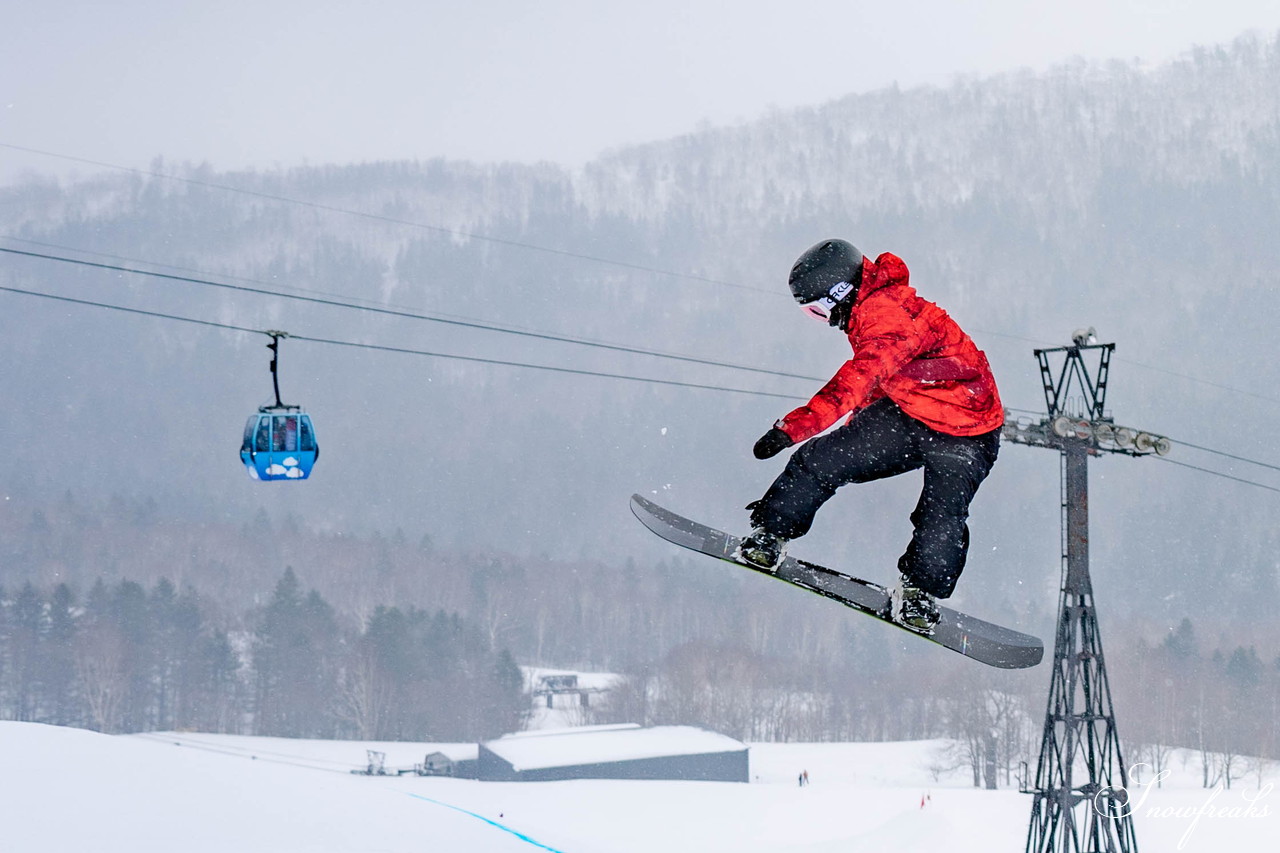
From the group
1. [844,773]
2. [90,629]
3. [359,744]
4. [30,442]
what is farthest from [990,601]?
[30,442]

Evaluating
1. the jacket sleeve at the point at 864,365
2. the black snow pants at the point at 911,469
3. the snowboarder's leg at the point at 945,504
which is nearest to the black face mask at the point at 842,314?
the jacket sleeve at the point at 864,365

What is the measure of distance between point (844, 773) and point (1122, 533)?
79.7 m

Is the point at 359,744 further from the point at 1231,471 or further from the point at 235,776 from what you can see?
the point at 1231,471

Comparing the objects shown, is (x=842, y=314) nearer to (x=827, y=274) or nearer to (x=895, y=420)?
(x=827, y=274)

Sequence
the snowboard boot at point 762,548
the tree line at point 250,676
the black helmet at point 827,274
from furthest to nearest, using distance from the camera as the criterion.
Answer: the tree line at point 250,676 → the snowboard boot at point 762,548 → the black helmet at point 827,274

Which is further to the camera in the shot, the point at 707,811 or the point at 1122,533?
the point at 1122,533

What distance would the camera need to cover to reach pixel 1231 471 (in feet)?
516

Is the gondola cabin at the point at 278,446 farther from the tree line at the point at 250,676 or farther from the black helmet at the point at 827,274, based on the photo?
the tree line at the point at 250,676

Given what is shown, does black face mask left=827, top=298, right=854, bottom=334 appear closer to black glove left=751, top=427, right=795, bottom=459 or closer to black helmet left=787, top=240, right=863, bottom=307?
black helmet left=787, top=240, right=863, bottom=307

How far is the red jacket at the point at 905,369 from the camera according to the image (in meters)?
4.96

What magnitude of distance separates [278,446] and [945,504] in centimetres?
1378

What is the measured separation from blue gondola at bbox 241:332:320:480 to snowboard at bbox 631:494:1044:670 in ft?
39.9

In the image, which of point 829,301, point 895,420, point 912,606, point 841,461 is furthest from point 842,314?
point 912,606

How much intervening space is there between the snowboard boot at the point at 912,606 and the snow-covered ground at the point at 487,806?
15.8 ft
